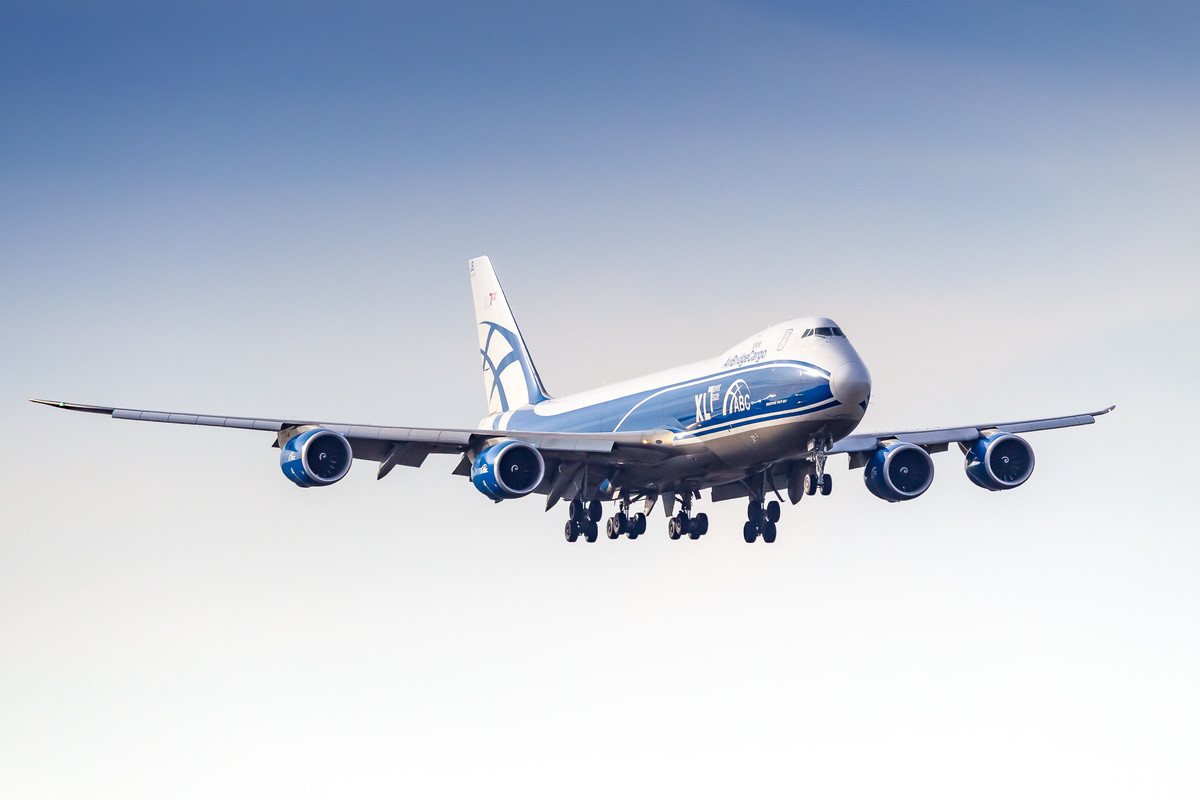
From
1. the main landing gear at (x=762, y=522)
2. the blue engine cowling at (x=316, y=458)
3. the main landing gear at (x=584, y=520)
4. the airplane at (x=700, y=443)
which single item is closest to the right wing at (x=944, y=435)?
the airplane at (x=700, y=443)

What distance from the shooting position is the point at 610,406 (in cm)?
5850

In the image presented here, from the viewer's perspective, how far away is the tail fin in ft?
240

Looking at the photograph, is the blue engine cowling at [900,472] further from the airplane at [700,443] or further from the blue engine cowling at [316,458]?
the blue engine cowling at [316,458]

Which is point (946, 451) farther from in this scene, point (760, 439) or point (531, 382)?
point (531, 382)

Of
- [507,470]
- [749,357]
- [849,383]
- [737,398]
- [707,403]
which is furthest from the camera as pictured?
[507,470]

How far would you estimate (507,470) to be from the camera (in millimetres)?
52594

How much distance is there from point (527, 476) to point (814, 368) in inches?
458

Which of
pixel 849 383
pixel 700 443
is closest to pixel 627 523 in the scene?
pixel 700 443

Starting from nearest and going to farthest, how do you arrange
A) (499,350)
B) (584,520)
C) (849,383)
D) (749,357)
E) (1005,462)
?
(849,383), (749,357), (1005,462), (584,520), (499,350)

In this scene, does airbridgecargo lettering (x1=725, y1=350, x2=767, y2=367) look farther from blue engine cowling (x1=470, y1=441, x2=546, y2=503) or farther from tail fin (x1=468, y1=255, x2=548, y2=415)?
tail fin (x1=468, y1=255, x2=548, y2=415)

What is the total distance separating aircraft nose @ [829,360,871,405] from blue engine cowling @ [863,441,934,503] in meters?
8.02

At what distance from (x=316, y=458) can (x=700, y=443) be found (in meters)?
14.1

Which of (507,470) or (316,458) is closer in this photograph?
(316,458)

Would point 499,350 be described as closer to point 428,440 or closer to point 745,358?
point 428,440
